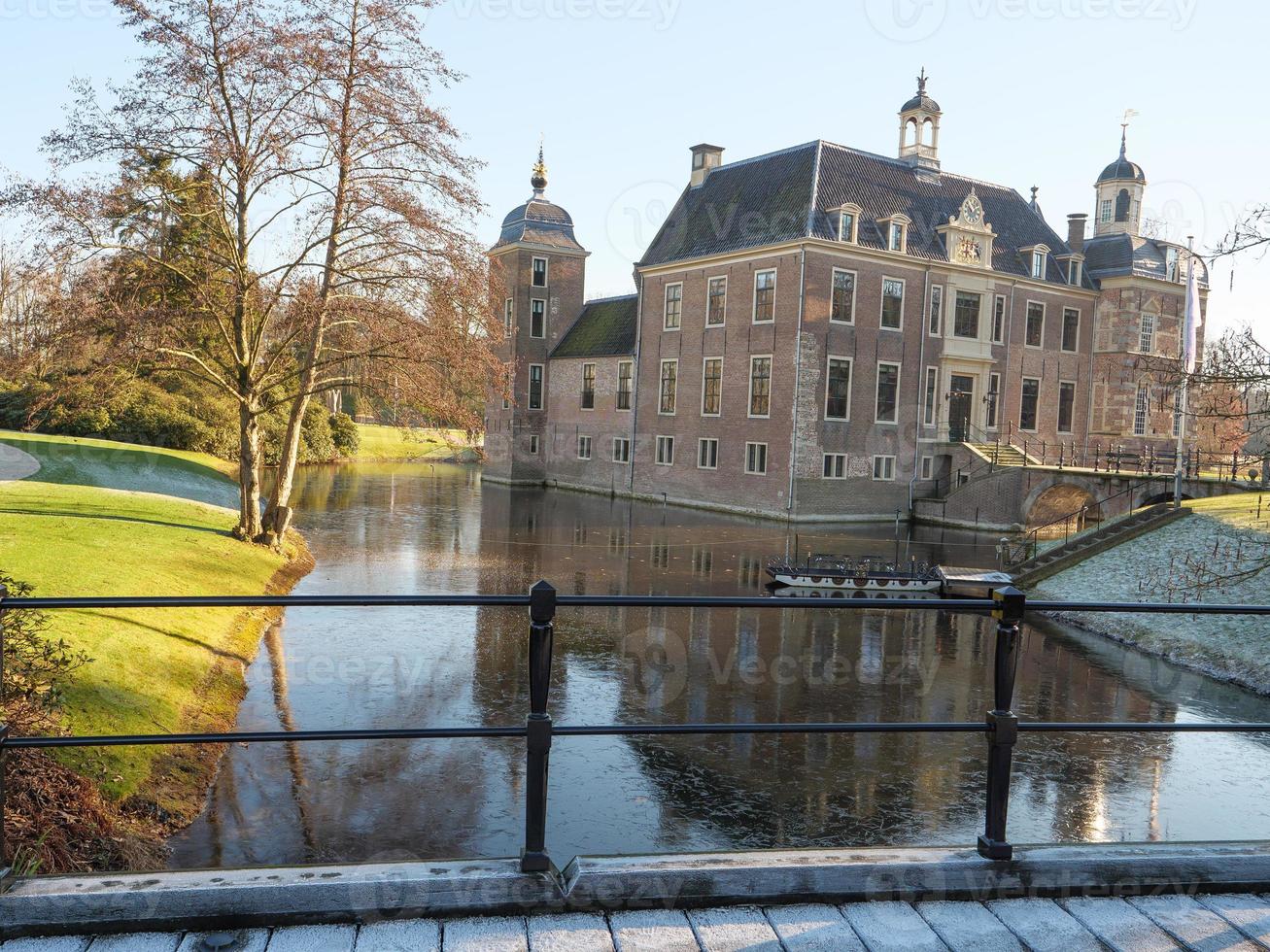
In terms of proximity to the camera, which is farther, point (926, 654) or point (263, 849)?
point (926, 654)

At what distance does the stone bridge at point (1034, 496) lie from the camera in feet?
107

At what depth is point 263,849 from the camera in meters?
8.54

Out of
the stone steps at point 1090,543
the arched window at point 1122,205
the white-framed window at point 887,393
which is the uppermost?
the arched window at point 1122,205

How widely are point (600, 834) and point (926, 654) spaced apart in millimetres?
9636

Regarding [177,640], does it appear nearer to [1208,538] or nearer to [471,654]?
[471,654]

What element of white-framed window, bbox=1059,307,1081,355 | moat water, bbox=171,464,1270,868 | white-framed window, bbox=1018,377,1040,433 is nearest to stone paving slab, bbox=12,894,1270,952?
moat water, bbox=171,464,1270,868

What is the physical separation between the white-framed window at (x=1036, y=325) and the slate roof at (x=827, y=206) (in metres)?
1.57

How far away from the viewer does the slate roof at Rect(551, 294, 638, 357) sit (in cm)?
4700

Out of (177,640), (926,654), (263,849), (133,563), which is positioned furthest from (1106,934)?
(133,563)

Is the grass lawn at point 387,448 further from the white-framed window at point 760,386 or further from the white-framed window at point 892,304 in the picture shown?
the white-framed window at point 892,304

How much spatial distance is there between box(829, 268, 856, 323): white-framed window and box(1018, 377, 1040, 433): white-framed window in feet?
33.8

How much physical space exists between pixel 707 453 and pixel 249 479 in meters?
22.4

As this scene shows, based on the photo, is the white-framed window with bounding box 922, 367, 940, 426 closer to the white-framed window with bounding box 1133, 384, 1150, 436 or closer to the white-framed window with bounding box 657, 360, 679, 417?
the white-framed window with bounding box 657, 360, 679, 417

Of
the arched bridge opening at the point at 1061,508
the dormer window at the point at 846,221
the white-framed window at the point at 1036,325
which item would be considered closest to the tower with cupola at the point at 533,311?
the dormer window at the point at 846,221
